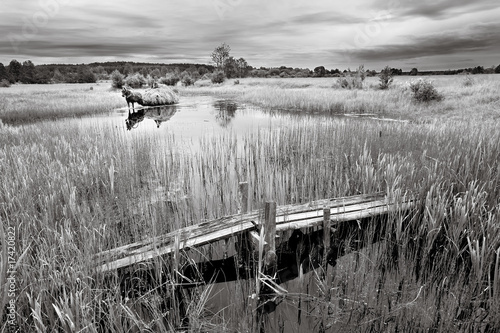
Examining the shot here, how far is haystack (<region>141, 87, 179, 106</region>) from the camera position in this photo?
27.1 metres

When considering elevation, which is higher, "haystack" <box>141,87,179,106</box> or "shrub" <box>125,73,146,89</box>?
"shrub" <box>125,73,146,89</box>

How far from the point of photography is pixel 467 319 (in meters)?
3.06

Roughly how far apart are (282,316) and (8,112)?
2103 centimetres

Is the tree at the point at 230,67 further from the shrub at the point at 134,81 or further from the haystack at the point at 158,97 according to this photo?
the haystack at the point at 158,97

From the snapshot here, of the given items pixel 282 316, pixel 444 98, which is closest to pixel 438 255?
pixel 282 316

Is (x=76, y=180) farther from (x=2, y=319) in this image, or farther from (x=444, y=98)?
(x=444, y=98)

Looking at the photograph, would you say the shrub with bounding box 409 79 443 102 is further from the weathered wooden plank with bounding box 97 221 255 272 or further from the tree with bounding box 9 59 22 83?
the tree with bounding box 9 59 22 83

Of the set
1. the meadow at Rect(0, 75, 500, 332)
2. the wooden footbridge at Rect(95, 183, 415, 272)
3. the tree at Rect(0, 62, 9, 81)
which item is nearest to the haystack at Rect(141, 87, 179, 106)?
the meadow at Rect(0, 75, 500, 332)

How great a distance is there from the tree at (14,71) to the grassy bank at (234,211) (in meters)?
64.3

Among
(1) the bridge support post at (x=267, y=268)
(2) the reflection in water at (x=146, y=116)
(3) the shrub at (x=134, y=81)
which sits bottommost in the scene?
(1) the bridge support post at (x=267, y=268)

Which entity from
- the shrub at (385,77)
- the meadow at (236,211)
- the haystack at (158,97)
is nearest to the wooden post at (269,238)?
the meadow at (236,211)

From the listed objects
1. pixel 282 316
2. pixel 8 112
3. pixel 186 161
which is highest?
pixel 8 112

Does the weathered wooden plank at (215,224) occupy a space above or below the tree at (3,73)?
below

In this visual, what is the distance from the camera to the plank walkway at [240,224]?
373 cm
